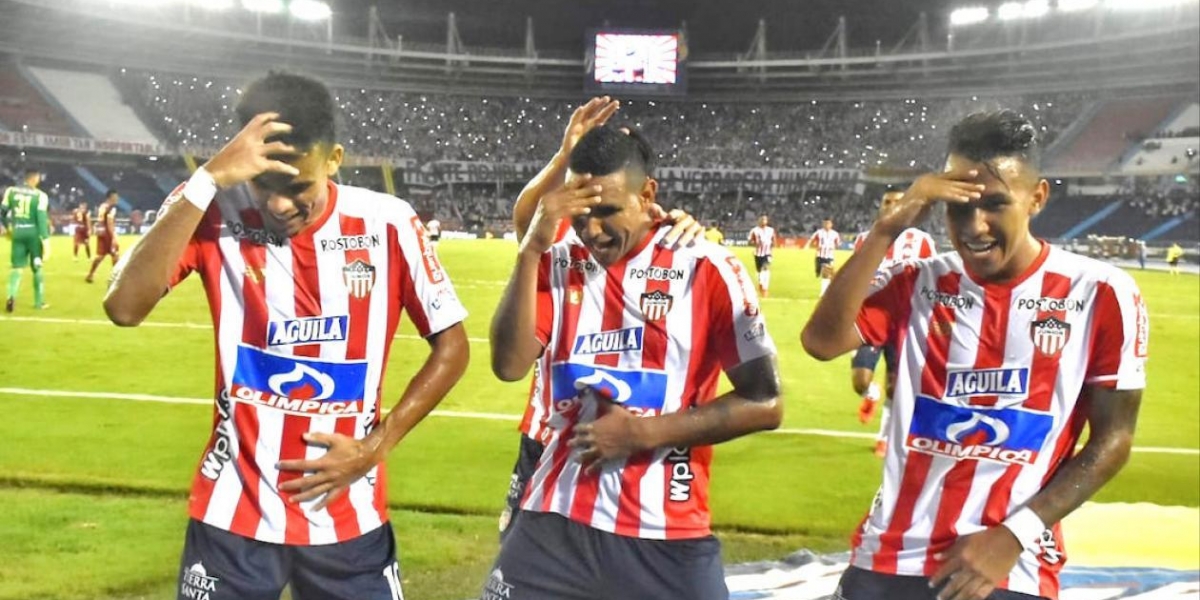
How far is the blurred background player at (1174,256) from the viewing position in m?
15.1

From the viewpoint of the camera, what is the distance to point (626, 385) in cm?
238

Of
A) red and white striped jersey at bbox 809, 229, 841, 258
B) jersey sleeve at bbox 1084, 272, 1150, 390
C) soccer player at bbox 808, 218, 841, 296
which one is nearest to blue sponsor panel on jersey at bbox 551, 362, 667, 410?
jersey sleeve at bbox 1084, 272, 1150, 390

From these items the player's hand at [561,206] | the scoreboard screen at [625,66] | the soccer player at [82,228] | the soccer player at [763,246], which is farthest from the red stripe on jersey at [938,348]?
the soccer player at [82,228]

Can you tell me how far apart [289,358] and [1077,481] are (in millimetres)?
1828

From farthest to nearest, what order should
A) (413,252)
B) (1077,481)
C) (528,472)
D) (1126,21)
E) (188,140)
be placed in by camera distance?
(1126,21)
(188,140)
(528,472)
(413,252)
(1077,481)

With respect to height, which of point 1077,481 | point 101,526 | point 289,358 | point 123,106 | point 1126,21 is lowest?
point 101,526

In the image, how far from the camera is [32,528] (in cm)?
434

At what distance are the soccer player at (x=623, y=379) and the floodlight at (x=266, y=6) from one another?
11.9 ft

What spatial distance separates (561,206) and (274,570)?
3.54 ft

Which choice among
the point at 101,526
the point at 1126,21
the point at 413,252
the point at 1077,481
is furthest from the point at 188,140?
the point at 1126,21

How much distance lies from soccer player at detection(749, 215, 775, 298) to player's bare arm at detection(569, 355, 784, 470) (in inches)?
345

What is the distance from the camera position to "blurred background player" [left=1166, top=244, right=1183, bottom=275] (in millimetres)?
15059

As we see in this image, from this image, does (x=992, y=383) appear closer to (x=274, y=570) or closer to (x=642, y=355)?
(x=642, y=355)

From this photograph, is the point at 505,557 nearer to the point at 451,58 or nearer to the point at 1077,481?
the point at 1077,481
